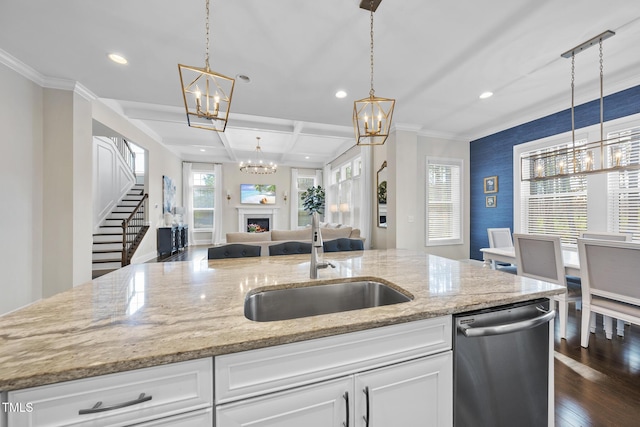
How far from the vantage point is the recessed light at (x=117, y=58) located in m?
2.63

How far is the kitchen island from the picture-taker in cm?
65

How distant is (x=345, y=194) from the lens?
7.44 m

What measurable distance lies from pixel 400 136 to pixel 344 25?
2.81 metres

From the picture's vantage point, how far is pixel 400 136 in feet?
15.3

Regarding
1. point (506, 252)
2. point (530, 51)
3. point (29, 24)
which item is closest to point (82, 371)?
point (29, 24)

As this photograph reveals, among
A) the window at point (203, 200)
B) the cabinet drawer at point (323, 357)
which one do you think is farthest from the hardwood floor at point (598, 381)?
the window at point (203, 200)

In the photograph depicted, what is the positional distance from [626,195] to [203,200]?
963 cm

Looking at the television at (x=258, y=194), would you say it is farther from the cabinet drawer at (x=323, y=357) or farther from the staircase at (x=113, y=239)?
the cabinet drawer at (x=323, y=357)

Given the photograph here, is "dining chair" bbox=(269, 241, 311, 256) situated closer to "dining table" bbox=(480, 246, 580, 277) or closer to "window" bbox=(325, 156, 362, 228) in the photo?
"dining table" bbox=(480, 246, 580, 277)

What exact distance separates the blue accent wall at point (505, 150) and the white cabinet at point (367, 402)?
14.3ft

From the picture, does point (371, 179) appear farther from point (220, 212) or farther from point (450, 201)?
point (220, 212)

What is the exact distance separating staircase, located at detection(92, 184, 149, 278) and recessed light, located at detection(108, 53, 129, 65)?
3.38m

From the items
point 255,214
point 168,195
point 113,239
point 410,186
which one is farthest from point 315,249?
point 255,214

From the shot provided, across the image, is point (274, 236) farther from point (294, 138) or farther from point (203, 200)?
point (203, 200)
